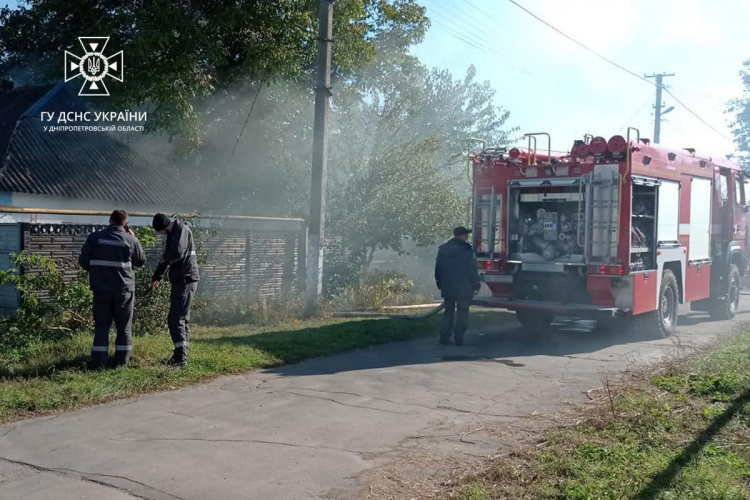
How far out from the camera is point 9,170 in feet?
66.0

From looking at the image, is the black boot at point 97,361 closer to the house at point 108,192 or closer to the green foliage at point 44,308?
the green foliage at point 44,308

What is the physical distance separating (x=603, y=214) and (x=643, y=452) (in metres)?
5.87

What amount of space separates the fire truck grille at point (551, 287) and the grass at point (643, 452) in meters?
3.56

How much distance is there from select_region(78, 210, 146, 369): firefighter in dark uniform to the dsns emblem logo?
9144 mm

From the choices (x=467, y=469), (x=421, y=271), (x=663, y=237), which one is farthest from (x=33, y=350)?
(x=421, y=271)

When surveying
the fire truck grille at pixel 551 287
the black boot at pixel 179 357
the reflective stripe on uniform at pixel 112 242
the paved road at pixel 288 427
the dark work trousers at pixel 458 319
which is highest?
the reflective stripe on uniform at pixel 112 242

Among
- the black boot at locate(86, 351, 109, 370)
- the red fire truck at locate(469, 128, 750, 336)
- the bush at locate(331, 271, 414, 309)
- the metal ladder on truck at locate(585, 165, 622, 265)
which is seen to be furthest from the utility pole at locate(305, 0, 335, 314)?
the black boot at locate(86, 351, 109, 370)

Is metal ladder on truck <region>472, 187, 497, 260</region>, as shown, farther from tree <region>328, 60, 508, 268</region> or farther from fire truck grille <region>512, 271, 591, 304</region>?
tree <region>328, 60, 508, 268</region>

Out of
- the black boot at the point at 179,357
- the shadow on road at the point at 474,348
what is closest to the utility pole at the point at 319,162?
the shadow on road at the point at 474,348

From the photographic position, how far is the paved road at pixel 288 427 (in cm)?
473

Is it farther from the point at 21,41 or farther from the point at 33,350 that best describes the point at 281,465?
the point at 21,41

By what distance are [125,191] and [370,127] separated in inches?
366

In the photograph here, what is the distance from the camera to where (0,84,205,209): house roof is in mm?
20734

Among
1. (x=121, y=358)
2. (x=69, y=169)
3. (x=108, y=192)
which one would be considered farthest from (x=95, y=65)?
(x=121, y=358)
